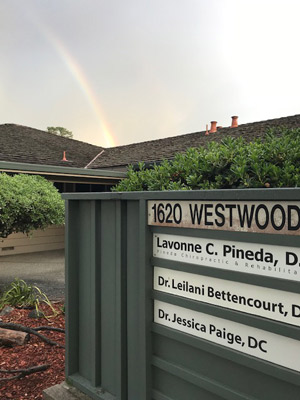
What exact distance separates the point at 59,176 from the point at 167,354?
30.5ft

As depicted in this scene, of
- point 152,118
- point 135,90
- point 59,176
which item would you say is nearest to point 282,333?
point 59,176

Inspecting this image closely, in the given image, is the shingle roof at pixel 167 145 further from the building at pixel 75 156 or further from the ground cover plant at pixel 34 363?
the ground cover plant at pixel 34 363

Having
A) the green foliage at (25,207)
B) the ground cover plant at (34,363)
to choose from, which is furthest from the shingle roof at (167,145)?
the ground cover plant at (34,363)

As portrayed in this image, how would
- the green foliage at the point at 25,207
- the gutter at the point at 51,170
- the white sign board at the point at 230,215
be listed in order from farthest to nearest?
the gutter at the point at 51,170
the green foliage at the point at 25,207
the white sign board at the point at 230,215

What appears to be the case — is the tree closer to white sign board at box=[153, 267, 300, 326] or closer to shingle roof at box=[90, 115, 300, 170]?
shingle roof at box=[90, 115, 300, 170]

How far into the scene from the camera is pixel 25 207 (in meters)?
5.85

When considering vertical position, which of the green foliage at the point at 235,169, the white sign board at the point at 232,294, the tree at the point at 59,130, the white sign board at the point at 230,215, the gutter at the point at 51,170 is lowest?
the white sign board at the point at 232,294

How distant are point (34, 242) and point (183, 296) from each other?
10775mm

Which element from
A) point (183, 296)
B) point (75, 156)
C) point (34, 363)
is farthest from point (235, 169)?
point (75, 156)

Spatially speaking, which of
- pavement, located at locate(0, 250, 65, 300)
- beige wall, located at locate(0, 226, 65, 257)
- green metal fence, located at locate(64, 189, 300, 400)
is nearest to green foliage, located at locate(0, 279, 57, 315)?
pavement, located at locate(0, 250, 65, 300)

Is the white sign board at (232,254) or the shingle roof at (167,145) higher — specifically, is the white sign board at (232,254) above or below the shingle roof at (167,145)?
below

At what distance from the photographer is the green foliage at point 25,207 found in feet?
18.8

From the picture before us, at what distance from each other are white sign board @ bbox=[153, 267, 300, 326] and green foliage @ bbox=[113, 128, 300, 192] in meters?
1.26

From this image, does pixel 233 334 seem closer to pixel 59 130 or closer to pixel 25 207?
pixel 25 207
